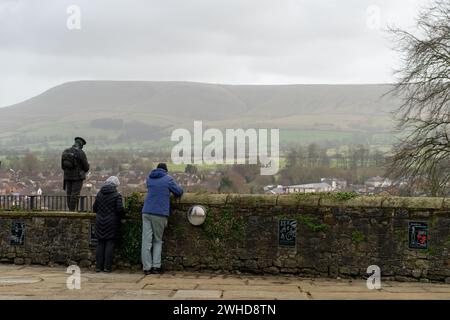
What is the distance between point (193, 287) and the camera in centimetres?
842

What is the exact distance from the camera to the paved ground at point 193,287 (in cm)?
760

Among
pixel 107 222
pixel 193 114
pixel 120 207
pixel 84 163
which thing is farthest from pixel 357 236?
pixel 193 114

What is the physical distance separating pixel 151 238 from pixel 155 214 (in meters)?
0.45

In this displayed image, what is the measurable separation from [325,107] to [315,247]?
169 m

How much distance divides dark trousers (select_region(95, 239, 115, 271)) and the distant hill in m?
92.0

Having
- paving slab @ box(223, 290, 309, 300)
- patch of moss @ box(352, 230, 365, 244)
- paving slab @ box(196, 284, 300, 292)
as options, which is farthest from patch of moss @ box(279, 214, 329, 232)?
paving slab @ box(223, 290, 309, 300)

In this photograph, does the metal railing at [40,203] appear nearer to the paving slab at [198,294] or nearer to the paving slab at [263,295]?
the paving slab at [198,294]

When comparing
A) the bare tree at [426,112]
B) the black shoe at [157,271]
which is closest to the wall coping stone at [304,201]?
the black shoe at [157,271]

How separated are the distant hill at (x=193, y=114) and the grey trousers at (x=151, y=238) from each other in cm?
9222

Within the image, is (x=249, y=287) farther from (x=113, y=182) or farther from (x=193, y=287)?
(x=113, y=182)

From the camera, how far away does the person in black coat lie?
10.1 m

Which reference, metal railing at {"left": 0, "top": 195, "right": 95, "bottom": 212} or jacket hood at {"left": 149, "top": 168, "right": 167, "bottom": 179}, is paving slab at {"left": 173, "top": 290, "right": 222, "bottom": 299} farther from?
metal railing at {"left": 0, "top": 195, "right": 95, "bottom": 212}

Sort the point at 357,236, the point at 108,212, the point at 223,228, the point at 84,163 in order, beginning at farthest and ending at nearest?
1. the point at 84,163
2. the point at 108,212
3. the point at 223,228
4. the point at 357,236
